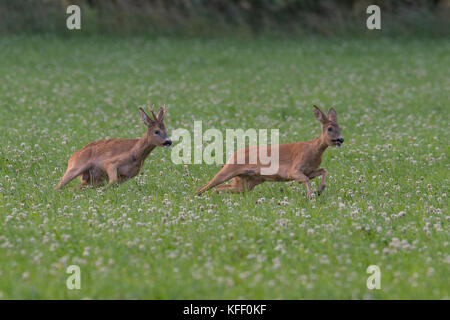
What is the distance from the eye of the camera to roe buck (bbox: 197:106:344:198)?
10489 millimetres

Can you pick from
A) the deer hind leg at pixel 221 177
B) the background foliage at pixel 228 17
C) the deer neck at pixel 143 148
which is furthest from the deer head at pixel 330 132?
the background foliage at pixel 228 17

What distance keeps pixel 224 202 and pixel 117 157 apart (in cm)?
188

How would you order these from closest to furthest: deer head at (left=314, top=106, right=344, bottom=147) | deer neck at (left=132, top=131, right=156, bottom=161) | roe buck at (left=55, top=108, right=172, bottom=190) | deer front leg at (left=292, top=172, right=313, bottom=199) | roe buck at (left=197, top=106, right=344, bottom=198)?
deer front leg at (left=292, top=172, right=313, bottom=199) → deer head at (left=314, top=106, right=344, bottom=147) → roe buck at (left=197, top=106, right=344, bottom=198) → roe buck at (left=55, top=108, right=172, bottom=190) → deer neck at (left=132, top=131, right=156, bottom=161)

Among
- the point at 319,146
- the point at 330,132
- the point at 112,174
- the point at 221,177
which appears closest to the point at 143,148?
the point at 112,174

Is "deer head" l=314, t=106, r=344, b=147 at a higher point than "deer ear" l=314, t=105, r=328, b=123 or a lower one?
lower

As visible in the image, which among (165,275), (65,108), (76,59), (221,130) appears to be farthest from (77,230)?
(76,59)

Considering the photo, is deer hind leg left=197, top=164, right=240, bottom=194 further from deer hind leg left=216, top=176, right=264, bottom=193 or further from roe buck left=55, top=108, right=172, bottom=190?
roe buck left=55, top=108, right=172, bottom=190

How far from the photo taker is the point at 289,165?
1060 centimetres

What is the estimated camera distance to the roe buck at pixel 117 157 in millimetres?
10703

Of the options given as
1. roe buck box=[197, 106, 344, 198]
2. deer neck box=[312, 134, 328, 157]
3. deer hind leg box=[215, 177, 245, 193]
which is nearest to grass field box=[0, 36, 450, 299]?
roe buck box=[197, 106, 344, 198]

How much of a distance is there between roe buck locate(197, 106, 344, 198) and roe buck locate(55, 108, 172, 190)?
0.90m

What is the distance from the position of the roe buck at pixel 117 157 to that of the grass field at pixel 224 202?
0.94 feet

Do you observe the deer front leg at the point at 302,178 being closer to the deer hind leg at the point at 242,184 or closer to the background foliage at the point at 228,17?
the deer hind leg at the point at 242,184
